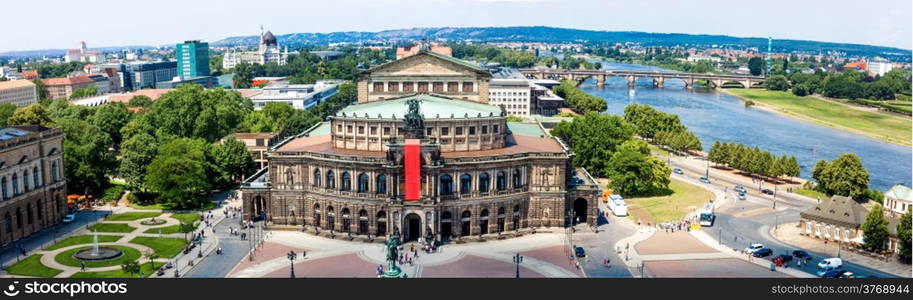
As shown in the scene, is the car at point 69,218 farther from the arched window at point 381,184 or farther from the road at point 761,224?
the road at point 761,224

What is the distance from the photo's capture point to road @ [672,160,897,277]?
8025 cm

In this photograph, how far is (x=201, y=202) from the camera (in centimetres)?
10575

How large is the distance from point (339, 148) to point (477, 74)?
2384 cm

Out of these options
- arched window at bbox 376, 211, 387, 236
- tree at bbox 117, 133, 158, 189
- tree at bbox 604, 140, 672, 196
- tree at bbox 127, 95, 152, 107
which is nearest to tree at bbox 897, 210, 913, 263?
tree at bbox 604, 140, 672, 196

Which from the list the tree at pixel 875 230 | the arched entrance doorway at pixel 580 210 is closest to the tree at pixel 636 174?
the arched entrance doorway at pixel 580 210

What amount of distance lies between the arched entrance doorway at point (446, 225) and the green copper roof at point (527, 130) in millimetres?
28463

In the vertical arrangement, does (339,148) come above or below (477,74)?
below

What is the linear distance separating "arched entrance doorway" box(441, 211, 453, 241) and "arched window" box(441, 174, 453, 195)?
2347 mm

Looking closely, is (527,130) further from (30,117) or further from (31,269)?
(30,117)

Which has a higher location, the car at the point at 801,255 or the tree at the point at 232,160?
the tree at the point at 232,160

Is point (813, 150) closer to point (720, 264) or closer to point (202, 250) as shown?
point (720, 264)

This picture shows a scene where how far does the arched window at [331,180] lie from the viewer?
297 feet

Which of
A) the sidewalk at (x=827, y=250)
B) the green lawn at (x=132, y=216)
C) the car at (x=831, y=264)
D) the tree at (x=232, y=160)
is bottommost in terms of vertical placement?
the sidewalk at (x=827, y=250)
